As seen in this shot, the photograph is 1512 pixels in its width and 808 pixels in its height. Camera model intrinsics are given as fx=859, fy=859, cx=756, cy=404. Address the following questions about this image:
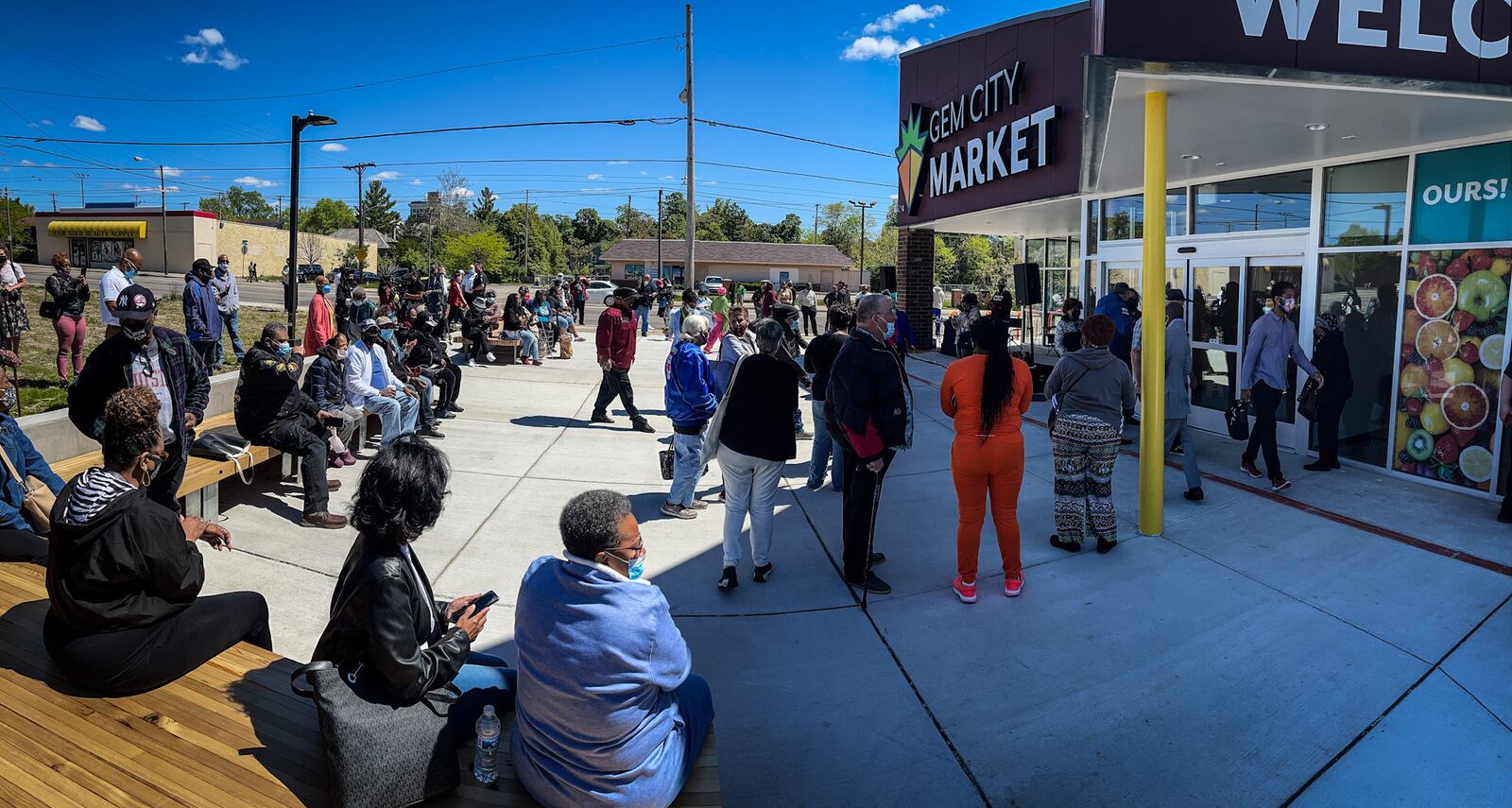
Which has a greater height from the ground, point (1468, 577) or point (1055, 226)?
point (1055, 226)

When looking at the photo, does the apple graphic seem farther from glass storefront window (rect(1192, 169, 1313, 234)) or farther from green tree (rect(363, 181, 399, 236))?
green tree (rect(363, 181, 399, 236))

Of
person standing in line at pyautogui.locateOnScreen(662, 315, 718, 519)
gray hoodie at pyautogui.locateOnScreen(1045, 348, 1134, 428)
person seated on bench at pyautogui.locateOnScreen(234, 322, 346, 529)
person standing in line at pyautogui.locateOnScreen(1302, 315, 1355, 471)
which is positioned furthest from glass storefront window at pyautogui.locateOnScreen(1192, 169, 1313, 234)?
person seated on bench at pyautogui.locateOnScreen(234, 322, 346, 529)

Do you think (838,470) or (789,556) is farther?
(838,470)

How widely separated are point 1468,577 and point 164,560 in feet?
23.7

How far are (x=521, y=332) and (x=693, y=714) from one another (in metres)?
14.0

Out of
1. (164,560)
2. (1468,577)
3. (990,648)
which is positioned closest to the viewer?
(164,560)

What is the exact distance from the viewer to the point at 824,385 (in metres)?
7.68

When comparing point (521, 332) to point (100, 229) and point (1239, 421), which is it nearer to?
→ point (1239, 421)

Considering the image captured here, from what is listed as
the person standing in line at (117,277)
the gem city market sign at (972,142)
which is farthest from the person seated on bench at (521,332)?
the gem city market sign at (972,142)

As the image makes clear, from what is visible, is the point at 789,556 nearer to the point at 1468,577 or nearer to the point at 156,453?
the point at 156,453

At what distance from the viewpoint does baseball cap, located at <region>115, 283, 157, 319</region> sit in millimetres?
5520

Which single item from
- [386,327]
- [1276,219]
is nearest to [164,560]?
[386,327]

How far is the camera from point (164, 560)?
3.13 meters

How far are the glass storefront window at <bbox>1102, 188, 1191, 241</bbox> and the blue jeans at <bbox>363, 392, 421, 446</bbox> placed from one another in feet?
28.8
